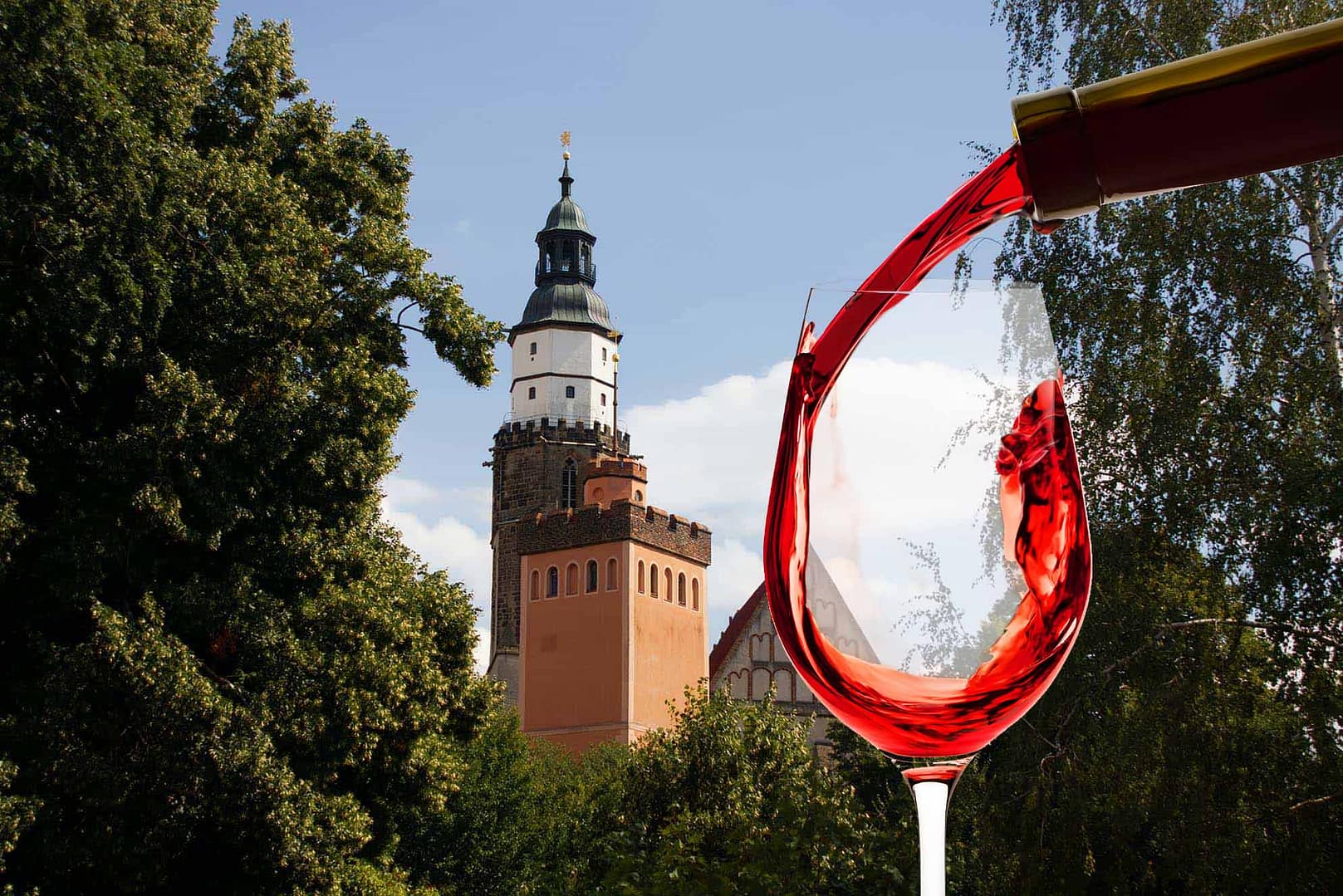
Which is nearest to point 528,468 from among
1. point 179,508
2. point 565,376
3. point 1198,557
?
point 565,376

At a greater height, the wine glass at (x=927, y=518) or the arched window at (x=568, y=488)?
the arched window at (x=568, y=488)

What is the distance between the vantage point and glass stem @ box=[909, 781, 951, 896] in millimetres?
1287

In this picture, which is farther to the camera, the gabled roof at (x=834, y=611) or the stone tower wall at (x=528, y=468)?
the stone tower wall at (x=528, y=468)

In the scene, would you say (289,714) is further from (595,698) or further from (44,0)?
(595,698)

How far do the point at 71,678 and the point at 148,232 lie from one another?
11.1ft

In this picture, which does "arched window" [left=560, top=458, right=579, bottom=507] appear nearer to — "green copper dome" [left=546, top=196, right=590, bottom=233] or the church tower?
the church tower

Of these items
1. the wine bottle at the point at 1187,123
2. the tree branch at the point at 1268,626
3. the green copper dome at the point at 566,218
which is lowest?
the wine bottle at the point at 1187,123

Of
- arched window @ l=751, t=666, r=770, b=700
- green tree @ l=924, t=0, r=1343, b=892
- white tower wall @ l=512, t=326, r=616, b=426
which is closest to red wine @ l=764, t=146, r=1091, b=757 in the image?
green tree @ l=924, t=0, r=1343, b=892

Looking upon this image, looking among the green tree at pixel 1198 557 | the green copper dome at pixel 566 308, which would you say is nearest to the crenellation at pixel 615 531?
the green copper dome at pixel 566 308

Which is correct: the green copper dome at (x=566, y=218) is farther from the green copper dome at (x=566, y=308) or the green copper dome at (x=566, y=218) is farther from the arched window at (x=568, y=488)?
the arched window at (x=568, y=488)

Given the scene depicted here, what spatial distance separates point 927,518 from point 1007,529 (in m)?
0.08

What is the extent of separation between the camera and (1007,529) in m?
1.46

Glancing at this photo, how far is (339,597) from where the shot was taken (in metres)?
11.9

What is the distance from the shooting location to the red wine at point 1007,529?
1.41 meters
